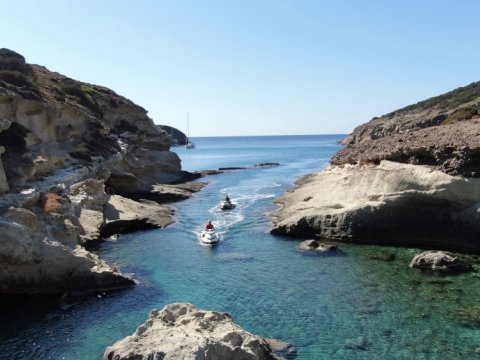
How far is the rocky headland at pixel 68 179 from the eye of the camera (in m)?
27.2

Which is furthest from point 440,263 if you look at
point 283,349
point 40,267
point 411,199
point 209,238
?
point 40,267

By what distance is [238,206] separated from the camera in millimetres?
57156

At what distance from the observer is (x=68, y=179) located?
43781 millimetres

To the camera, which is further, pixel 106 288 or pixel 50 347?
pixel 106 288

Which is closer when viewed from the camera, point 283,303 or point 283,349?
point 283,349

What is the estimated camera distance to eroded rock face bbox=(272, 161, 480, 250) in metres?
34.7

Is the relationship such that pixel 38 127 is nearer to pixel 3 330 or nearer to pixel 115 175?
pixel 115 175

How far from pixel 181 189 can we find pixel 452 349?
53.1m

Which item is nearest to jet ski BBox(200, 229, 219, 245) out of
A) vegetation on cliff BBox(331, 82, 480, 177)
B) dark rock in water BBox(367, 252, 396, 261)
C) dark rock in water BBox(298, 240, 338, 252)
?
dark rock in water BBox(298, 240, 338, 252)

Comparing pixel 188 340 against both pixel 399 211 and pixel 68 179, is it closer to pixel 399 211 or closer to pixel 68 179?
pixel 399 211

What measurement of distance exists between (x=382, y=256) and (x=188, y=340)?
21657mm

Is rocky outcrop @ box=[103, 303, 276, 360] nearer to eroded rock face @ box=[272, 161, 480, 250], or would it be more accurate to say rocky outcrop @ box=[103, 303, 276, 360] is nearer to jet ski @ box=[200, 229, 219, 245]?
jet ski @ box=[200, 229, 219, 245]


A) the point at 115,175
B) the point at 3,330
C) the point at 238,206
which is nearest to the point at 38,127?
the point at 115,175

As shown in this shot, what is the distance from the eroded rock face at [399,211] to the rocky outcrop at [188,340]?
2167 cm
